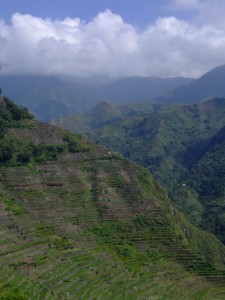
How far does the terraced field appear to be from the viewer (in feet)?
142

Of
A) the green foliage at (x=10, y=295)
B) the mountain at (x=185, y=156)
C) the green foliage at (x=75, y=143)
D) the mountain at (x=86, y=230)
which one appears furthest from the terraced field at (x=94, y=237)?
the mountain at (x=185, y=156)

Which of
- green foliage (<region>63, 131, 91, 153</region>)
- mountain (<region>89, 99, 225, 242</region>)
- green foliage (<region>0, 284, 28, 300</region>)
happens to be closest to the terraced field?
green foliage (<region>63, 131, 91, 153</region>)

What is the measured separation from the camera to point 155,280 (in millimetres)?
48406

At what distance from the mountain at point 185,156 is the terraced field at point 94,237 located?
3759 centimetres

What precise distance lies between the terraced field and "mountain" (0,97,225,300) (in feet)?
0.38

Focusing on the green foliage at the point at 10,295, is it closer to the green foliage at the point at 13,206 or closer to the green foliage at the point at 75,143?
the green foliage at the point at 13,206

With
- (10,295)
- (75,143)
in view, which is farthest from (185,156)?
(10,295)

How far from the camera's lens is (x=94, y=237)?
175 ft

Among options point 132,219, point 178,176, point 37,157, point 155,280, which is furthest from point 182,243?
point 178,176

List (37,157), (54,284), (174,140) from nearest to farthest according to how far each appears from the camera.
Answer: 1. (54,284)
2. (37,157)
3. (174,140)

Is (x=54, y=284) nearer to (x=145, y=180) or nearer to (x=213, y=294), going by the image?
(x=213, y=294)

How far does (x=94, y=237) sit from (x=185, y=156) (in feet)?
411

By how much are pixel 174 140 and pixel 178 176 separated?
2788cm

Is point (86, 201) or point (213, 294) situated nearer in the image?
point (213, 294)
